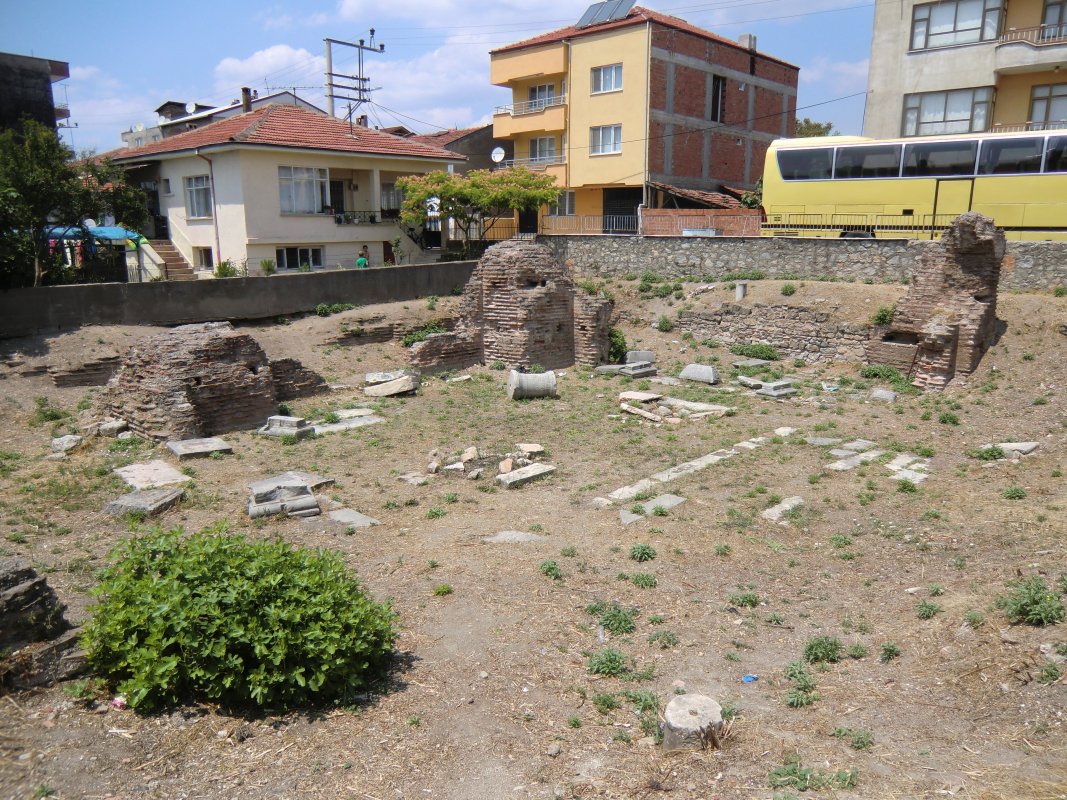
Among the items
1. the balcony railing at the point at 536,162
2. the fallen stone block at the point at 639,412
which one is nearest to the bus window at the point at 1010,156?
the fallen stone block at the point at 639,412

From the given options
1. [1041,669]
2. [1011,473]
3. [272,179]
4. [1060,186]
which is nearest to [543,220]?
[272,179]

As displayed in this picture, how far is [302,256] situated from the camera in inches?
968

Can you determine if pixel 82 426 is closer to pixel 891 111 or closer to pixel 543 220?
pixel 543 220

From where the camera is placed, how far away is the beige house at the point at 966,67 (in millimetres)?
23219

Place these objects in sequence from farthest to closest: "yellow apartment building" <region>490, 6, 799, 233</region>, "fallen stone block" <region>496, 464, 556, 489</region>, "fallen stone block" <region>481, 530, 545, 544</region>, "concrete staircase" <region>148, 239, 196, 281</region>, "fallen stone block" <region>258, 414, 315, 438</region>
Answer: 1. "yellow apartment building" <region>490, 6, 799, 233</region>
2. "concrete staircase" <region>148, 239, 196, 281</region>
3. "fallen stone block" <region>258, 414, 315, 438</region>
4. "fallen stone block" <region>496, 464, 556, 489</region>
5. "fallen stone block" <region>481, 530, 545, 544</region>

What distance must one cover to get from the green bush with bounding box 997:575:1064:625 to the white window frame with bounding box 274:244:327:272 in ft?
70.8

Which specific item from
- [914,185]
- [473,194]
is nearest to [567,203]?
[473,194]

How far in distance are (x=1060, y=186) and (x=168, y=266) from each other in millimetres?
25198

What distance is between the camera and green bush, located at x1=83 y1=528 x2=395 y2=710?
180 inches

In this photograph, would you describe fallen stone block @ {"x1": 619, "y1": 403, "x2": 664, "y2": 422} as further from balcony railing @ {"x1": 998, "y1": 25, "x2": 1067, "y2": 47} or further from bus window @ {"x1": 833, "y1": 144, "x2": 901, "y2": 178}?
balcony railing @ {"x1": 998, "y1": 25, "x2": 1067, "y2": 47}

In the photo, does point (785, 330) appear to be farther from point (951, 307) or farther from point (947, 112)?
point (947, 112)

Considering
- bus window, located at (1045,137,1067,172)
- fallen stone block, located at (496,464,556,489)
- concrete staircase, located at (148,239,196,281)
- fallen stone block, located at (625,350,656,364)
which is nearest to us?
fallen stone block, located at (496,464,556,489)

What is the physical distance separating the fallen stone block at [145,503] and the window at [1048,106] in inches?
1018

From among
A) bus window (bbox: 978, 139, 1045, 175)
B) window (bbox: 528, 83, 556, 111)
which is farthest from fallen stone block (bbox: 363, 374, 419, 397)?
window (bbox: 528, 83, 556, 111)
